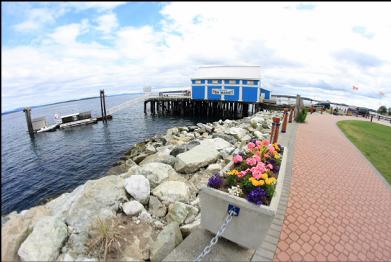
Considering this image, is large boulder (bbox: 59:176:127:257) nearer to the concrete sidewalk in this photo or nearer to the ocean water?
the concrete sidewalk

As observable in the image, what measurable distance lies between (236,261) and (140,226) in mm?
1887

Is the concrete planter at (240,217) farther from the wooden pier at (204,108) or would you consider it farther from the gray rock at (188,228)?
the wooden pier at (204,108)

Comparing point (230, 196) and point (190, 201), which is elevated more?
point (230, 196)

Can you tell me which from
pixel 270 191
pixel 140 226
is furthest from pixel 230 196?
pixel 140 226

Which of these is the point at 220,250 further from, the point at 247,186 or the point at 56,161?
the point at 56,161

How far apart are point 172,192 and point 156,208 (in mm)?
565

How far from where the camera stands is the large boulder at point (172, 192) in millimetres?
4879

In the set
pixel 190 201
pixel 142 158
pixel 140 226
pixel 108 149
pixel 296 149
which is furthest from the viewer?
pixel 108 149

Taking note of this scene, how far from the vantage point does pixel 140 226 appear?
4.03 meters

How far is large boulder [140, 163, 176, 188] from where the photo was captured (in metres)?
5.61

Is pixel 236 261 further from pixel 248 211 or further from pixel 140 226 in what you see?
pixel 140 226

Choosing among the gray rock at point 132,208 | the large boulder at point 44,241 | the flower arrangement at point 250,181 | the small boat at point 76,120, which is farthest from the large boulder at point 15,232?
the small boat at point 76,120

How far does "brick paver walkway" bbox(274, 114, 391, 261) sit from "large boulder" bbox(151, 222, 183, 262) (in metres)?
1.67

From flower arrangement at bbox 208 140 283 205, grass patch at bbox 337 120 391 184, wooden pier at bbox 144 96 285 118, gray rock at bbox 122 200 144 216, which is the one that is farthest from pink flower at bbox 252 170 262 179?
wooden pier at bbox 144 96 285 118
